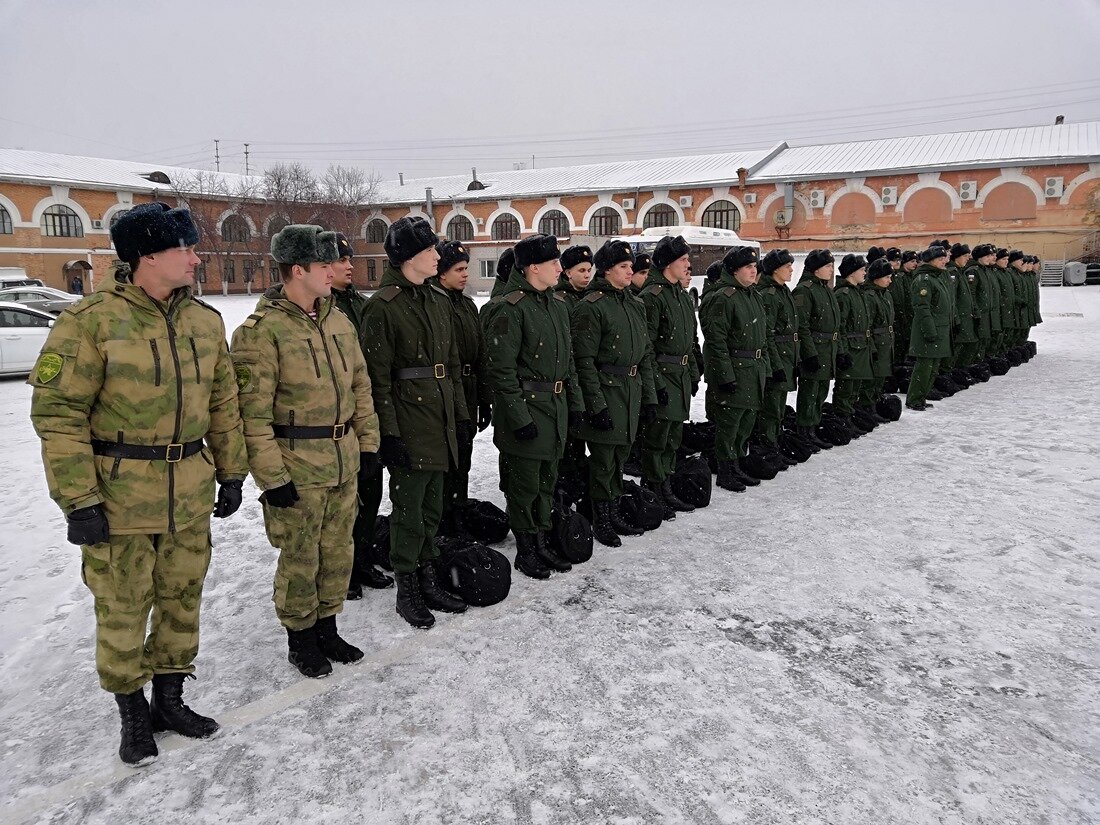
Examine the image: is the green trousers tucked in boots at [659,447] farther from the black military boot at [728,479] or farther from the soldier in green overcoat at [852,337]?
the soldier in green overcoat at [852,337]

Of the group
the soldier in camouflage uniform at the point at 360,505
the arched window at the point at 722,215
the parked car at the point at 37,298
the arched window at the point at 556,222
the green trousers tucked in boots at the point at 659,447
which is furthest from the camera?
the arched window at the point at 556,222

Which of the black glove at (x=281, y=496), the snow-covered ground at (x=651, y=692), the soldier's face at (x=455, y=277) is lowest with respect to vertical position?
the snow-covered ground at (x=651, y=692)

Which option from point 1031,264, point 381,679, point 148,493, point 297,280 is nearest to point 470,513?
point 381,679

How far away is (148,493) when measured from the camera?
2756mm

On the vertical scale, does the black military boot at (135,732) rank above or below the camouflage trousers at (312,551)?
below

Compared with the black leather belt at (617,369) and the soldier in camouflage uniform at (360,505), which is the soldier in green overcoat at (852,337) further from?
the soldier in camouflage uniform at (360,505)

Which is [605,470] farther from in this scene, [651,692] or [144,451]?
[144,451]

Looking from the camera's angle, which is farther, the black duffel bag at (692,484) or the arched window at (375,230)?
the arched window at (375,230)

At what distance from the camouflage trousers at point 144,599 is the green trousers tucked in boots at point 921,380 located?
944 centimetres

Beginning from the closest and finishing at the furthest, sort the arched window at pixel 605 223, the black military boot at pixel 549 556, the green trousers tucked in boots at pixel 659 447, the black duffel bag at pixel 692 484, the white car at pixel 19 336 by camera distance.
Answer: the black military boot at pixel 549 556 → the green trousers tucked in boots at pixel 659 447 → the black duffel bag at pixel 692 484 → the white car at pixel 19 336 → the arched window at pixel 605 223

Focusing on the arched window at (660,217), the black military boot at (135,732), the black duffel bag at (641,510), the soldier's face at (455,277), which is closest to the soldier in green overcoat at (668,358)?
the black duffel bag at (641,510)

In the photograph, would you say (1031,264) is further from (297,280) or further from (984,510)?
(297,280)

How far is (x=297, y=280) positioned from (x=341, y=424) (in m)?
0.72

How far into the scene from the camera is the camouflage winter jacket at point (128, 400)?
256 cm
